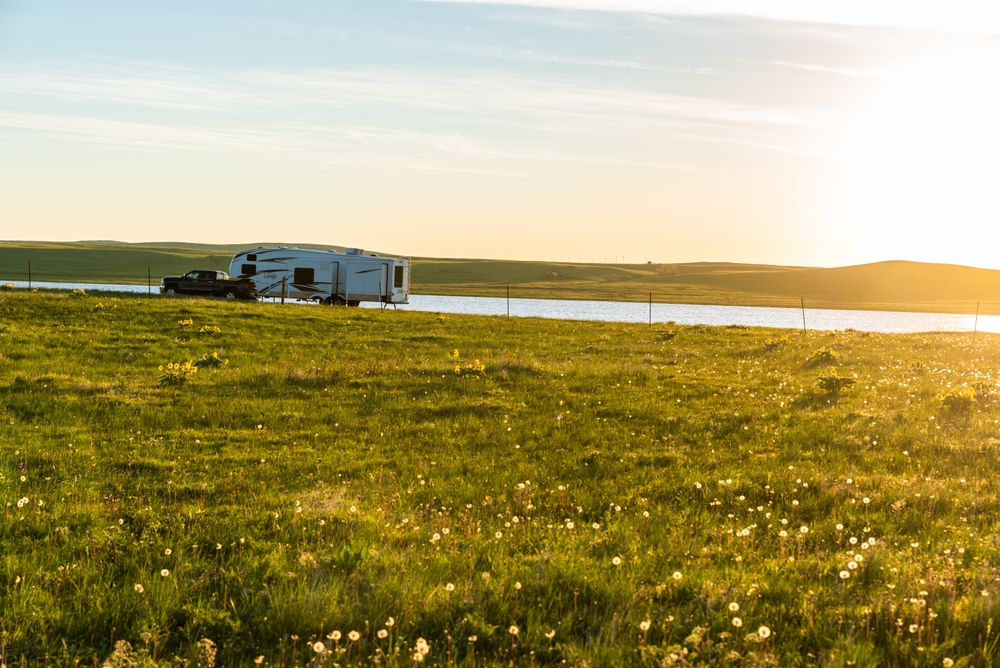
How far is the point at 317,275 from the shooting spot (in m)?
49.5

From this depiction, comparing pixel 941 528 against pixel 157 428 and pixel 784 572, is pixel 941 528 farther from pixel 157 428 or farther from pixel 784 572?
pixel 157 428

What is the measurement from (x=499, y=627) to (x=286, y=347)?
20.9 meters

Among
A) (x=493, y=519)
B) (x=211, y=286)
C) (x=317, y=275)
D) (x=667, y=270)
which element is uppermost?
(x=667, y=270)

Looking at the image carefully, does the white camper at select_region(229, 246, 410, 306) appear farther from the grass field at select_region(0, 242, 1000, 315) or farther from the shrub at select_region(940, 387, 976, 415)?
the grass field at select_region(0, 242, 1000, 315)

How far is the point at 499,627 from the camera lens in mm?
5184

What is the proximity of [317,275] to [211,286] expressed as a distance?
6.50 metres

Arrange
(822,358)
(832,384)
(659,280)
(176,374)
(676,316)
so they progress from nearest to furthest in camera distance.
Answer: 1. (832,384)
2. (176,374)
3. (822,358)
4. (676,316)
5. (659,280)

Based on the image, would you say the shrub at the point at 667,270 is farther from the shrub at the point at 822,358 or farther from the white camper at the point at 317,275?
the shrub at the point at 822,358

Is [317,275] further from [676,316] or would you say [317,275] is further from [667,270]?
[667,270]

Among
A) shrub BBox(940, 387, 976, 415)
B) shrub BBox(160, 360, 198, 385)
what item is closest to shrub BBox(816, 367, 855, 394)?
shrub BBox(940, 387, 976, 415)

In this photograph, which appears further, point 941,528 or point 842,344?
point 842,344

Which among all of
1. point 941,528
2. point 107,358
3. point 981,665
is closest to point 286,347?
point 107,358

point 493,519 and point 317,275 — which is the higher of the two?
point 317,275

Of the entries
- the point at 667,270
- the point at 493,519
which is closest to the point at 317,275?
the point at 493,519
